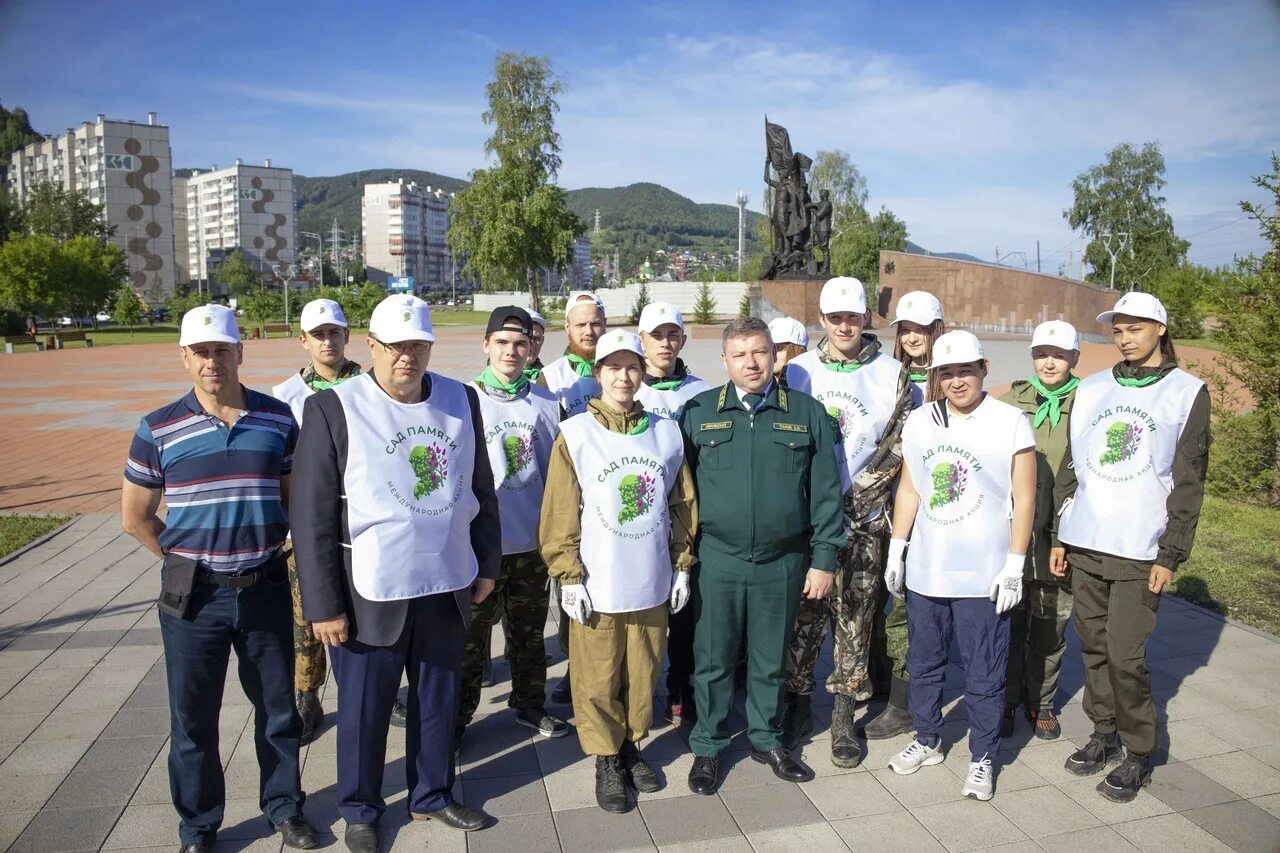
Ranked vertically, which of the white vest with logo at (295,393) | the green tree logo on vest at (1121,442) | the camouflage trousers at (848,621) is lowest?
the camouflage trousers at (848,621)

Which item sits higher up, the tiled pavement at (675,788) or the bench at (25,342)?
the bench at (25,342)

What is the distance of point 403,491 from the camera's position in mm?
2943

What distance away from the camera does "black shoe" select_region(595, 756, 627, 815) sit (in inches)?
132

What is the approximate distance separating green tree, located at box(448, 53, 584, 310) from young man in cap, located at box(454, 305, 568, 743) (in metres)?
36.3

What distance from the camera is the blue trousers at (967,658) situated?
11.5 feet

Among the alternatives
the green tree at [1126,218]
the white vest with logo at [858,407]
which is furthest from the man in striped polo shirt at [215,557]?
the green tree at [1126,218]

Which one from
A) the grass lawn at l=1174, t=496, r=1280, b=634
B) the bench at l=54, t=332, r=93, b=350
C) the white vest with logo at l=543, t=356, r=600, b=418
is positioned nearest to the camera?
the white vest with logo at l=543, t=356, r=600, b=418

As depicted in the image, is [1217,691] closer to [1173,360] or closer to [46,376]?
[1173,360]

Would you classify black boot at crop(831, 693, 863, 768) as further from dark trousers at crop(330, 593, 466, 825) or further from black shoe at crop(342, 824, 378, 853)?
black shoe at crop(342, 824, 378, 853)

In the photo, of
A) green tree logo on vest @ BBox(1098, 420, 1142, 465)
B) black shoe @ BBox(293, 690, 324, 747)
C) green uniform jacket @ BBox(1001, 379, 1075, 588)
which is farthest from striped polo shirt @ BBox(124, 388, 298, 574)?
green tree logo on vest @ BBox(1098, 420, 1142, 465)

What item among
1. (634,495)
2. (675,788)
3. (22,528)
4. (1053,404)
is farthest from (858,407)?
(22,528)

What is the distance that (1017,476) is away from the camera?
3.44 metres

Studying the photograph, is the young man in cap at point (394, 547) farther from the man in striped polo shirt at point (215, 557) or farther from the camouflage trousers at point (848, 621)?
the camouflage trousers at point (848, 621)

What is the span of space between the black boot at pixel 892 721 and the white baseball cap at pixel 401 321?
2.71 meters
